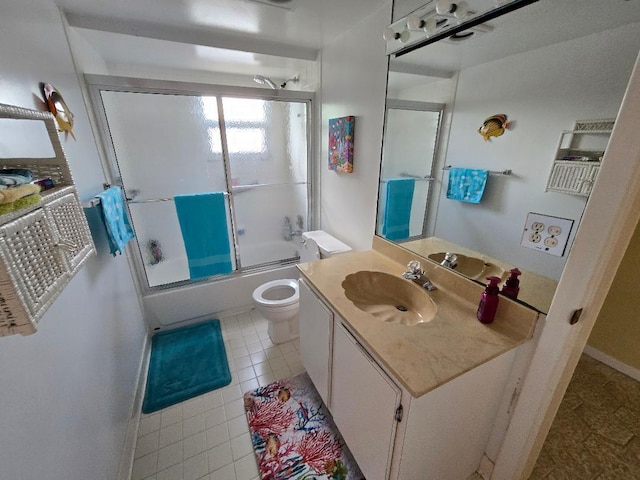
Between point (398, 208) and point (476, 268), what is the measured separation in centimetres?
61

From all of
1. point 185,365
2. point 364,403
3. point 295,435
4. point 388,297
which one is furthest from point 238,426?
point 388,297

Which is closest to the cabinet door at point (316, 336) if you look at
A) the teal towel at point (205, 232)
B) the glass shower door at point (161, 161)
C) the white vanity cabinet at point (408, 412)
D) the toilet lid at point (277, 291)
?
the white vanity cabinet at point (408, 412)

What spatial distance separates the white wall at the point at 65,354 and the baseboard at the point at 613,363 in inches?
122

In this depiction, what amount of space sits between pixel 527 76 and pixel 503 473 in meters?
1.68

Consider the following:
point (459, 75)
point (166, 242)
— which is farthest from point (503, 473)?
point (166, 242)

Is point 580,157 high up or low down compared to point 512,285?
up

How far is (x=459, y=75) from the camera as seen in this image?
47.6 inches

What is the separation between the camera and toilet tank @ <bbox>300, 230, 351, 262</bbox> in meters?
2.12

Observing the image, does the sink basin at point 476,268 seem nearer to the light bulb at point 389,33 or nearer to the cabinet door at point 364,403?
the cabinet door at point 364,403

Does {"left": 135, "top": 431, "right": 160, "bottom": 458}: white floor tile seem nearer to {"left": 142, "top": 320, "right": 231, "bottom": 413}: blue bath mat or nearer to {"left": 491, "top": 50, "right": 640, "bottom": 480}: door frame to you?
{"left": 142, "top": 320, "right": 231, "bottom": 413}: blue bath mat

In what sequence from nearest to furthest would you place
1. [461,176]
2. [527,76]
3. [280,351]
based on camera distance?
[527,76], [461,176], [280,351]

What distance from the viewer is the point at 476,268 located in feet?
4.00

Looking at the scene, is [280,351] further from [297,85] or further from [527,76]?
[297,85]

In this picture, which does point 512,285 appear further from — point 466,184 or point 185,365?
point 185,365
